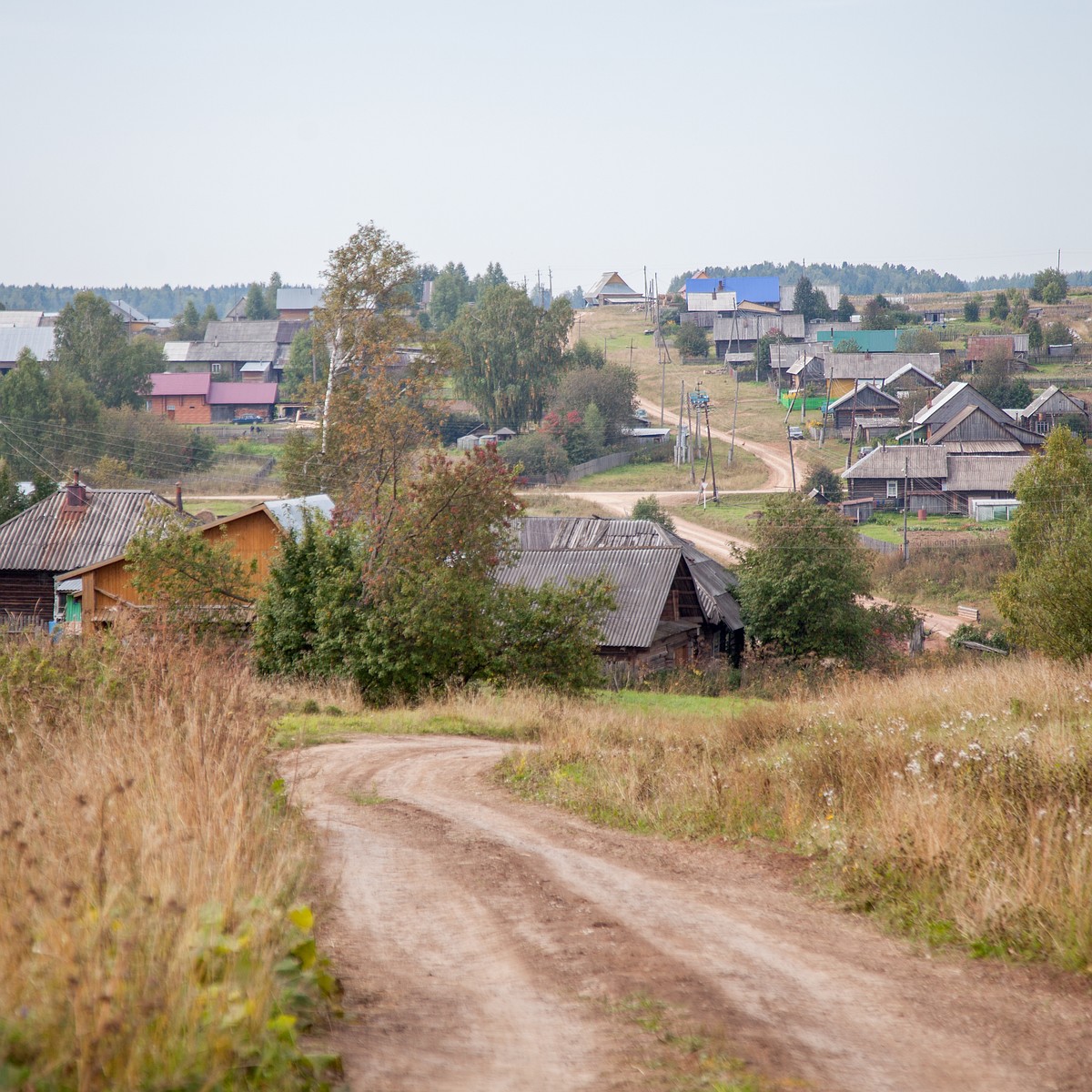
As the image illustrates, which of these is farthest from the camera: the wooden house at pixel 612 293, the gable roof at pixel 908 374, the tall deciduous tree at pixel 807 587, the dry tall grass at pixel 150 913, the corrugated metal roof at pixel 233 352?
the wooden house at pixel 612 293

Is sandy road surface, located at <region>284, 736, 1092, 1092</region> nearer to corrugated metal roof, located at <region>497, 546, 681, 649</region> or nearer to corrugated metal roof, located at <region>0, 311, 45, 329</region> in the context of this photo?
corrugated metal roof, located at <region>497, 546, 681, 649</region>

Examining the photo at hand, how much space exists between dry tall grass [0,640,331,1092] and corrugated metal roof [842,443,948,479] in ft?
182

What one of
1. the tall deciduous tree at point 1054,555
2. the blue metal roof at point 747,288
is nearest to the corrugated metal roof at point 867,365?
the blue metal roof at point 747,288

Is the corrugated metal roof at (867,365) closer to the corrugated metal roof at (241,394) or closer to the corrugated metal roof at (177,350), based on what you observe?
the corrugated metal roof at (241,394)

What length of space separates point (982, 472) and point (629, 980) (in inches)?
2274

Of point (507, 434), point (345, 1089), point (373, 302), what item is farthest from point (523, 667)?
point (507, 434)

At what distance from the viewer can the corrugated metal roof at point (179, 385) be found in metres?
83.7

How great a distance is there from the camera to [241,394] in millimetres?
86438

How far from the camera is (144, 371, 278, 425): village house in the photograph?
83750 mm

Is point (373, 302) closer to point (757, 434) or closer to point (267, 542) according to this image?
point (267, 542)

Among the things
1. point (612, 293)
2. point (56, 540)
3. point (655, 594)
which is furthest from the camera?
point (612, 293)

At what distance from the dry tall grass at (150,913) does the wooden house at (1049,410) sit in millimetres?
70920

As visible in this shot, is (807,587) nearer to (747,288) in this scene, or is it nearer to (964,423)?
(964,423)

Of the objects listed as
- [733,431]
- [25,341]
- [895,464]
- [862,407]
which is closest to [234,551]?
[895,464]
